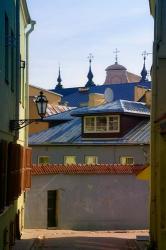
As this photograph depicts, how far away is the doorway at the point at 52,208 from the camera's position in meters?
20.6

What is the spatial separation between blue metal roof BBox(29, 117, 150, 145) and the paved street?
1283 centimetres

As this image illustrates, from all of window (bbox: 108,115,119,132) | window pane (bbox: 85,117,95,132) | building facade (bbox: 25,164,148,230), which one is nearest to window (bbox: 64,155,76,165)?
window pane (bbox: 85,117,95,132)

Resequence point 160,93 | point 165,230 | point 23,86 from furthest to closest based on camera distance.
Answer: point 23,86 → point 160,93 → point 165,230

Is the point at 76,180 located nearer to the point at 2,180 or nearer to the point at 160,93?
the point at 160,93

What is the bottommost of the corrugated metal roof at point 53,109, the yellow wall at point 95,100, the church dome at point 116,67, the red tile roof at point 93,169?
the red tile roof at point 93,169

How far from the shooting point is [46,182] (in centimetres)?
2052

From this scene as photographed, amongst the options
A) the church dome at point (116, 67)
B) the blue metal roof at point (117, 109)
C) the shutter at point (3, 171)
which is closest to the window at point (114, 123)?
the blue metal roof at point (117, 109)

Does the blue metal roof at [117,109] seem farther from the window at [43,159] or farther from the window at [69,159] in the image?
the window at [43,159]

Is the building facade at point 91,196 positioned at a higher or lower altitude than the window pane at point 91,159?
lower

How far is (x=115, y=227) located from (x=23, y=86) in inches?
239

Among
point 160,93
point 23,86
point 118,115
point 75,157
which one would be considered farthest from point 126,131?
point 160,93

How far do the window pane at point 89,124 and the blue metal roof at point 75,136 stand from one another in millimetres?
638

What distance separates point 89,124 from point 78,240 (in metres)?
17.4

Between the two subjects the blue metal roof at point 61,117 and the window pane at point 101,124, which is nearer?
the window pane at point 101,124
